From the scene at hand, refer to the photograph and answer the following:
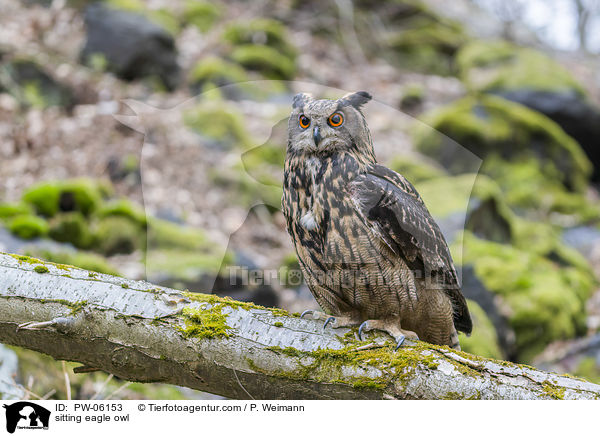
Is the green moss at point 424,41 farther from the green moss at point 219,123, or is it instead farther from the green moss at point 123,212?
the green moss at point 123,212

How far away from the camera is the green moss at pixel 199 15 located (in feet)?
37.5

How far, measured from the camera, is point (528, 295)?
19.2 feet

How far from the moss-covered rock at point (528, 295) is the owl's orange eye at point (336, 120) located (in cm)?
290

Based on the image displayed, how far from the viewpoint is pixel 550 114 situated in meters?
11.3

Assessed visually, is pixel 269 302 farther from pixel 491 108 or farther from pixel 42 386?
pixel 491 108

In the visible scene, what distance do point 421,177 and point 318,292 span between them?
184 inches

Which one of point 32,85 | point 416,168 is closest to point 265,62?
point 416,168

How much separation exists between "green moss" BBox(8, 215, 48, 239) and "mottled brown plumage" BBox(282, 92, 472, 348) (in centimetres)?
314

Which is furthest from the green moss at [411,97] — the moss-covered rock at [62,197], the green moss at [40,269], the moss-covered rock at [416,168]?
the green moss at [40,269]

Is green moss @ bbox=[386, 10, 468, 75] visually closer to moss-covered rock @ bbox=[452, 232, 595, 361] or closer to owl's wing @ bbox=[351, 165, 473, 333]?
moss-covered rock @ bbox=[452, 232, 595, 361]

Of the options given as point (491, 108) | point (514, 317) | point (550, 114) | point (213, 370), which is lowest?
point (213, 370)

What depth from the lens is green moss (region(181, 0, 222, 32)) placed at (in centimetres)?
1144

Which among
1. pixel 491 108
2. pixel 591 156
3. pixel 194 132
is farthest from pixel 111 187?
pixel 591 156

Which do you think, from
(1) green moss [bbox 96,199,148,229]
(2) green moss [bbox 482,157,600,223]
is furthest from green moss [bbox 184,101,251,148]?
(2) green moss [bbox 482,157,600,223]
